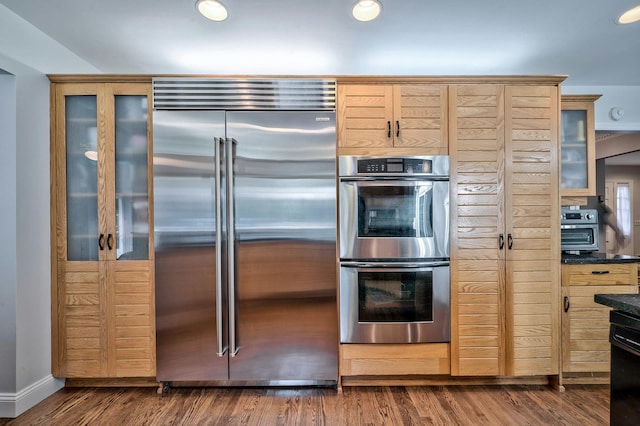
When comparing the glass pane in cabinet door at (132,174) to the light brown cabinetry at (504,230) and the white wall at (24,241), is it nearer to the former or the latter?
the white wall at (24,241)

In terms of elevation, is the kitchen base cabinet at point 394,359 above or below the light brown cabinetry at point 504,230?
below

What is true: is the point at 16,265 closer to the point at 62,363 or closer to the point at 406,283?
the point at 62,363

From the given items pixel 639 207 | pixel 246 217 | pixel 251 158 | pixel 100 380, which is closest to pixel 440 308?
pixel 246 217

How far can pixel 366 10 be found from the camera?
1783 millimetres

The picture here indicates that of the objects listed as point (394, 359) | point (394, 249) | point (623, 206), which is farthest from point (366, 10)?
point (623, 206)

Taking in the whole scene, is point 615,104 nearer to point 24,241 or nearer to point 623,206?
point 623,206

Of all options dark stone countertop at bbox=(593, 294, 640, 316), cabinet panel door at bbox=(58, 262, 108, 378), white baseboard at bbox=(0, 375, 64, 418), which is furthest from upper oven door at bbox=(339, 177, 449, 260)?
white baseboard at bbox=(0, 375, 64, 418)

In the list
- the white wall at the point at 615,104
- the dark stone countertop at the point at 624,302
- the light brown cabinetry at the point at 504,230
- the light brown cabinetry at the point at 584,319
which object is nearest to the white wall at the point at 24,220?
the light brown cabinetry at the point at 504,230

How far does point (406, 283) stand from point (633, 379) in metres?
1.14

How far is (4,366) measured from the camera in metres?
1.87

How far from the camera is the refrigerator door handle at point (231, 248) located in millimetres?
1987

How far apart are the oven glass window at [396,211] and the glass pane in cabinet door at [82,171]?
1.93 metres

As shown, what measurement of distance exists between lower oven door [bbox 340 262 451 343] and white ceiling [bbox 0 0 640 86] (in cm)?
162

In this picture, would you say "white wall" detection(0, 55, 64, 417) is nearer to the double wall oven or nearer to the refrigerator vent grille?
the refrigerator vent grille
